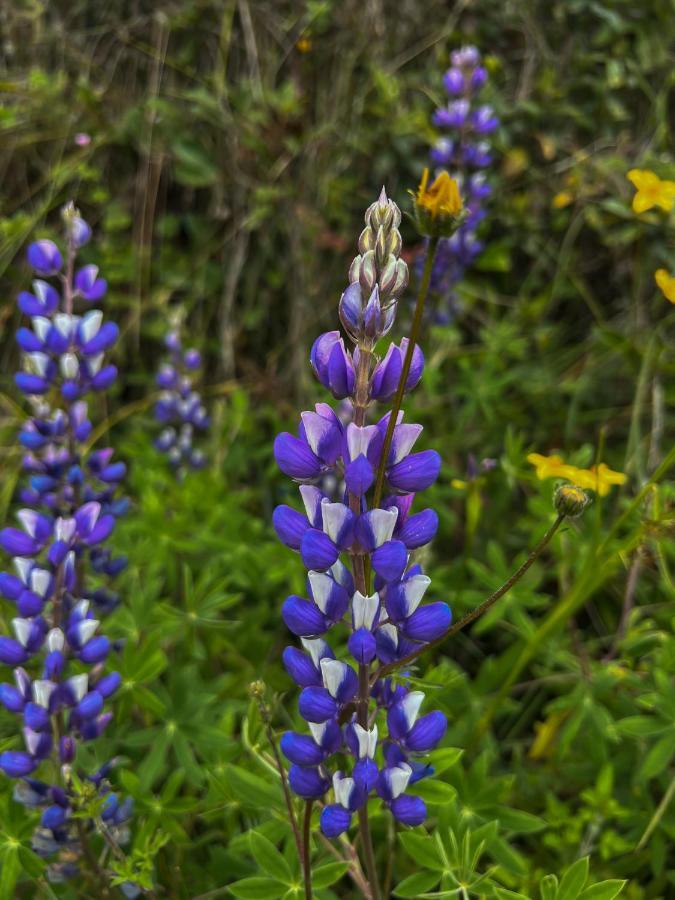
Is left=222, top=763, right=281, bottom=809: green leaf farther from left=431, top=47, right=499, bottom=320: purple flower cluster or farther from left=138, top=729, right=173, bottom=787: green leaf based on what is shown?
left=431, top=47, right=499, bottom=320: purple flower cluster

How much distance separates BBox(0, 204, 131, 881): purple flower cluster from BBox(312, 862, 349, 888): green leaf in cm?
43

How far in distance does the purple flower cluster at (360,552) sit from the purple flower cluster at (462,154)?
5.78ft

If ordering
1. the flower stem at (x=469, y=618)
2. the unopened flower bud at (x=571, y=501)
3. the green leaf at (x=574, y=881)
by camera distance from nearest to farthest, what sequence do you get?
1. the flower stem at (x=469, y=618)
2. the unopened flower bud at (x=571, y=501)
3. the green leaf at (x=574, y=881)

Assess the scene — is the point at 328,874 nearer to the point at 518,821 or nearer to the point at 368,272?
the point at 518,821

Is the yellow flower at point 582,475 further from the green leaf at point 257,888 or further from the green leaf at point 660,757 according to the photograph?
the green leaf at point 257,888

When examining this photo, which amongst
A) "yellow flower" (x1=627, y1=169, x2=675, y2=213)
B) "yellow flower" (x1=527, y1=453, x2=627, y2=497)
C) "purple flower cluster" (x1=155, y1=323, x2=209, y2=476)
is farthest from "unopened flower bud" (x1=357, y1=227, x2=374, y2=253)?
"purple flower cluster" (x1=155, y1=323, x2=209, y2=476)

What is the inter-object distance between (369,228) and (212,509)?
5.78ft

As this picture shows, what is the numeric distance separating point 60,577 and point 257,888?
2.30 ft

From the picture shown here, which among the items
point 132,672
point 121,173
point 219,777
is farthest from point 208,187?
point 219,777

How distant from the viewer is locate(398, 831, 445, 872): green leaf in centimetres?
153

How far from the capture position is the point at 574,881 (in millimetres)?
1485

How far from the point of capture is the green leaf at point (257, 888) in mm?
1507

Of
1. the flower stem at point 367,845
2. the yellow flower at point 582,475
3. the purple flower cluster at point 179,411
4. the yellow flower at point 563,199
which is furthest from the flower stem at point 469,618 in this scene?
the yellow flower at point 563,199

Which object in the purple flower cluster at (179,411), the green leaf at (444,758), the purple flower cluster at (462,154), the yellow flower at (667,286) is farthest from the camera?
the purple flower cluster at (179,411)
